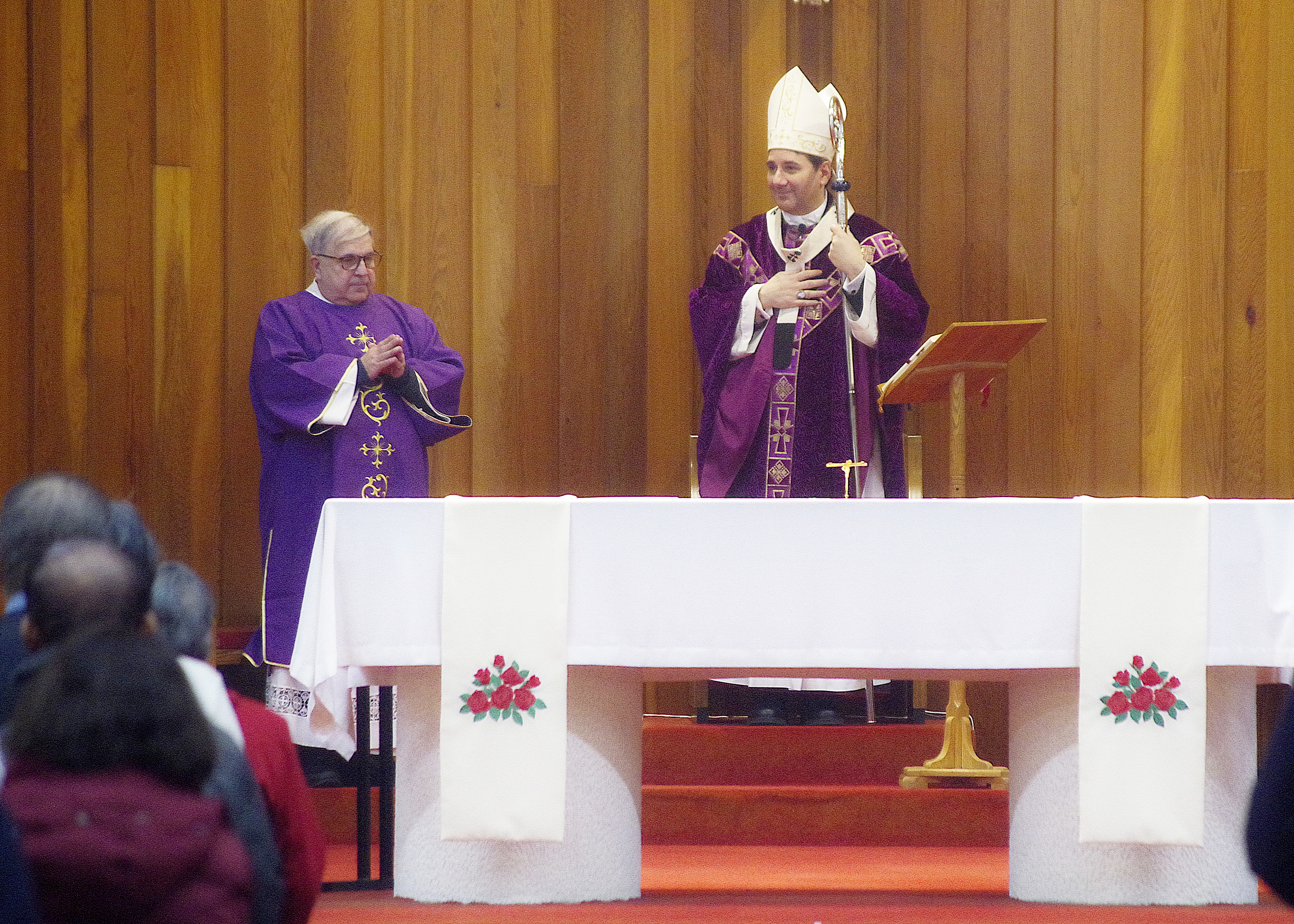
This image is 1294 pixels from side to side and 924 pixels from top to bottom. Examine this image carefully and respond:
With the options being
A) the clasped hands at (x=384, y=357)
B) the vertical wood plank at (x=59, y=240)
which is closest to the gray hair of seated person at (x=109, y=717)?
the clasped hands at (x=384, y=357)

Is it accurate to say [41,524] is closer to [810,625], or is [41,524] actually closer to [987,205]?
[810,625]

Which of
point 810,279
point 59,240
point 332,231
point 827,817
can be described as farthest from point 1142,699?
point 59,240

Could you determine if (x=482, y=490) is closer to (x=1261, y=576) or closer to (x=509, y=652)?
(x=509, y=652)

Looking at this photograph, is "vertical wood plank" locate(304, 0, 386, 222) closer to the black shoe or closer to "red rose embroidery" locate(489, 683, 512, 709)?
the black shoe

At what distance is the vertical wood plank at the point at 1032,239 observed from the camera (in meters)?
6.30

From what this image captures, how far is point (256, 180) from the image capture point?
6355 mm

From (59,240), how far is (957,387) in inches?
134

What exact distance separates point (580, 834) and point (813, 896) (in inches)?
23.9

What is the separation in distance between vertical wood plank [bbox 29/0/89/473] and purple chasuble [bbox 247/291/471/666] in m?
0.94

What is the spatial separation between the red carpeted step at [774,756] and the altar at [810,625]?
1446 millimetres

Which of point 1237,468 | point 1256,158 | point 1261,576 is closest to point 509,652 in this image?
point 1261,576

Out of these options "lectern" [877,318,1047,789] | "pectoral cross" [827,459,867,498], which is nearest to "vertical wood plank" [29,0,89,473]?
"pectoral cross" [827,459,867,498]

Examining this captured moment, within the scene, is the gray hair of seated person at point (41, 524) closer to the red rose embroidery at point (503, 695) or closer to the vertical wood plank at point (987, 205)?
the red rose embroidery at point (503, 695)

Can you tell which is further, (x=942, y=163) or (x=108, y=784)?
(x=942, y=163)
